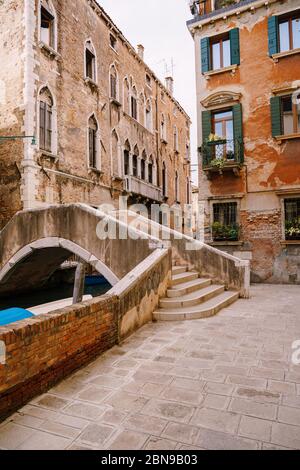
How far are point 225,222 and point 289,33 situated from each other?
6.85 m

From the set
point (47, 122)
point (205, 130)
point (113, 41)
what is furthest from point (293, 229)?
point (113, 41)

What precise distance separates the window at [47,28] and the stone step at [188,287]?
11.3 meters

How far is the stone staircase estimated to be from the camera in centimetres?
561

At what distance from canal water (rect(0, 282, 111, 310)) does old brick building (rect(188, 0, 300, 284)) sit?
213 inches

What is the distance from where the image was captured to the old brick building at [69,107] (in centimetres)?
1178

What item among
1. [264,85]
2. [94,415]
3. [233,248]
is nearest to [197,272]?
[233,248]

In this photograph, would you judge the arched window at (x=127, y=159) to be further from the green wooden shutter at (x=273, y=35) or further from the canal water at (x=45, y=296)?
the green wooden shutter at (x=273, y=35)

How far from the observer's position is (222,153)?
11906mm

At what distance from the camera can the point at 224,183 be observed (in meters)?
12.0

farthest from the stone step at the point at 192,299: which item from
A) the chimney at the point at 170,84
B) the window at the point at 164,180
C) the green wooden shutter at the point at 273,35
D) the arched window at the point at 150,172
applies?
the chimney at the point at 170,84

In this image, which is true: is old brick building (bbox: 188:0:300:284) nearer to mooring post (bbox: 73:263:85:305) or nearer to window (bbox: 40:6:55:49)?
mooring post (bbox: 73:263:85:305)

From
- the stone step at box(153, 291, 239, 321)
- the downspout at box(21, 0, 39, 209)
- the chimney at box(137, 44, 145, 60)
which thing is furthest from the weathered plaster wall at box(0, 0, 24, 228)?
the chimney at box(137, 44, 145, 60)

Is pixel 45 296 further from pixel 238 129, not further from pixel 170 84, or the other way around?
pixel 170 84

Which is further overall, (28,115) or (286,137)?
(28,115)
